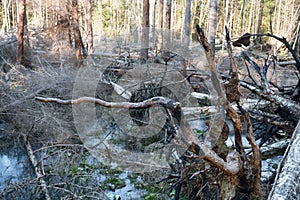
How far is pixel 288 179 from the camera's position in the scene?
5.10 ft

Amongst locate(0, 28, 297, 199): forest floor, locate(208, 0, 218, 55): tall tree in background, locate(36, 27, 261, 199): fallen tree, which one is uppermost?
locate(208, 0, 218, 55): tall tree in background

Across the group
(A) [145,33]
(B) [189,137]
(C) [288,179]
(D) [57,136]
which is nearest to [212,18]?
(A) [145,33]

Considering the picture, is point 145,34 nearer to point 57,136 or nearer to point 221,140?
point 57,136

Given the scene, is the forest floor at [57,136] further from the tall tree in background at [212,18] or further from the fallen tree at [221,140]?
the fallen tree at [221,140]


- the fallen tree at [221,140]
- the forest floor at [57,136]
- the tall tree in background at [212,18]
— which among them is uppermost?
the tall tree in background at [212,18]

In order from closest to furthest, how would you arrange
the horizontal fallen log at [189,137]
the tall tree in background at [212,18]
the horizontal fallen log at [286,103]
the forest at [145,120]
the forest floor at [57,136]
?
the horizontal fallen log at [189,137] → the forest at [145,120] → the horizontal fallen log at [286,103] → the forest floor at [57,136] → the tall tree in background at [212,18]

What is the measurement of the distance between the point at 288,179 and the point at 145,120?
421 centimetres

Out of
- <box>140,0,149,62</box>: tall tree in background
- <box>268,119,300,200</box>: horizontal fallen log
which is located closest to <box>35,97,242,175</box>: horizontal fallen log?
<box>268,119,300,200</box>: horizontal fallen log

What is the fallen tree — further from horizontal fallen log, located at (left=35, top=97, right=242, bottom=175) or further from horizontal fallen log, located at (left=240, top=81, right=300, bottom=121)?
horizontal fallen log, located at (left=240, top=81, right=300, bottom=121)

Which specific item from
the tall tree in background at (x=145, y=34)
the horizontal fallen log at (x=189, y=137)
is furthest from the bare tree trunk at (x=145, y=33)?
the horizontal fallen log at (x=189, y=137)

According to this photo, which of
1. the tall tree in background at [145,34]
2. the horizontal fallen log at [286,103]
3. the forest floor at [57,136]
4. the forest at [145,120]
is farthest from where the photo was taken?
the tall tree in background at [145,34]

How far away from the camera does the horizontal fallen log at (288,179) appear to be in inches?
57.4

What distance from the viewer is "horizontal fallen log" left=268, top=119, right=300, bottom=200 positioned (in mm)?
1457

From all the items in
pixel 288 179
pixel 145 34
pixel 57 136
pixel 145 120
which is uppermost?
pixel 145 34
